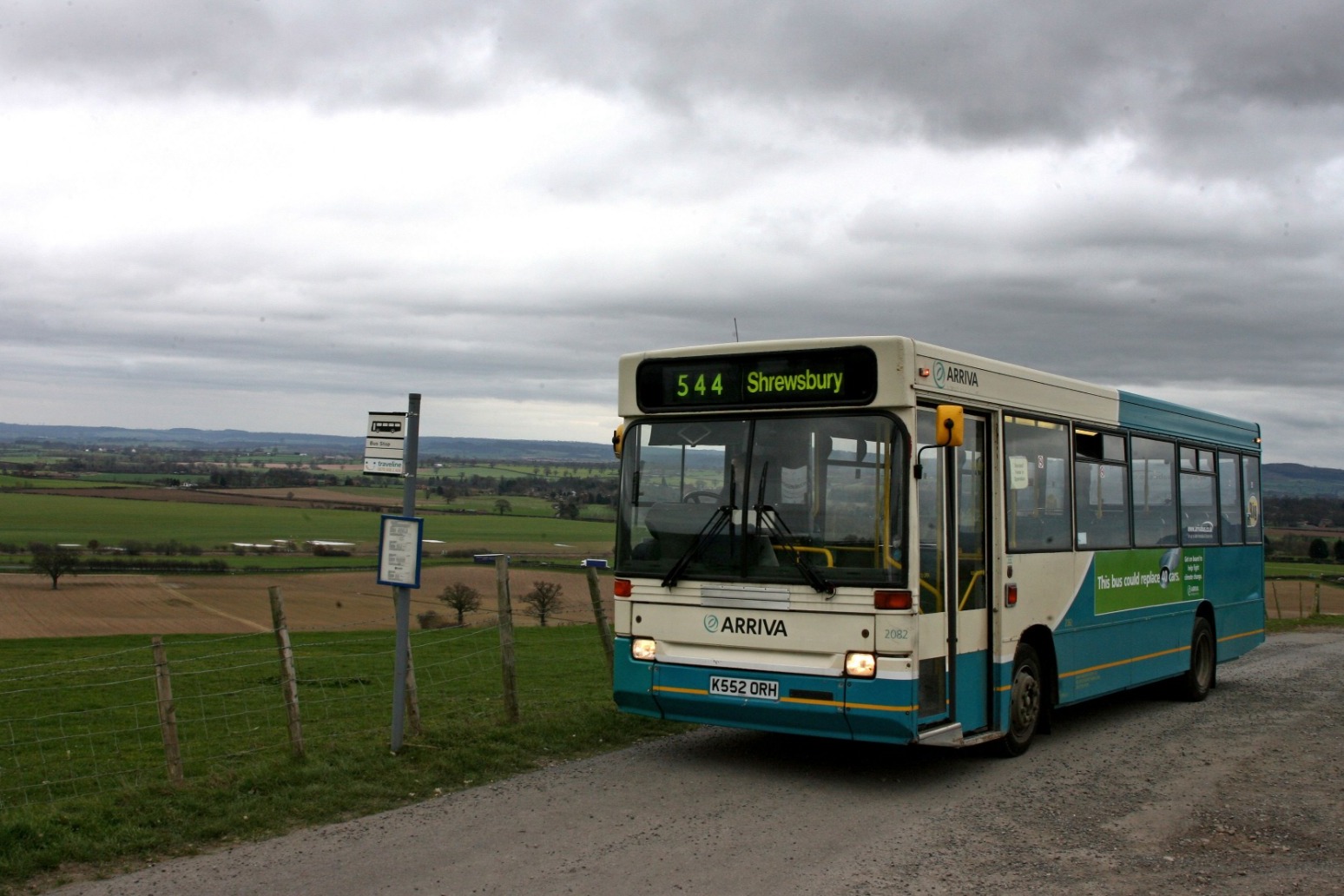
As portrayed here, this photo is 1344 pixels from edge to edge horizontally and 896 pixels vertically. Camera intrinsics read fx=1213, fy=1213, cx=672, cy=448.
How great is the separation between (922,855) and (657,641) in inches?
108

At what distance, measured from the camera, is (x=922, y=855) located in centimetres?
657

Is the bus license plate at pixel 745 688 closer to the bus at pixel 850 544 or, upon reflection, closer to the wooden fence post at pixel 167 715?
the bus at pixel 850 544

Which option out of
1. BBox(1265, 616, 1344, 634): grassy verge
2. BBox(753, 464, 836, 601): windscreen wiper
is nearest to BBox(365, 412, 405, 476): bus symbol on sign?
BBox(753, 464, 836, 601): windscreen wiper

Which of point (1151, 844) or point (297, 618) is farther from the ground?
point (1151, 844)

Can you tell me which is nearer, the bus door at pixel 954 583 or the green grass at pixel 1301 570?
the bus door at pixel 954 583

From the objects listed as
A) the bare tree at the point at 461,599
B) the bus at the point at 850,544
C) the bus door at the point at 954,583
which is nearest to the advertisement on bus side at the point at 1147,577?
the bus at the point at 850,544

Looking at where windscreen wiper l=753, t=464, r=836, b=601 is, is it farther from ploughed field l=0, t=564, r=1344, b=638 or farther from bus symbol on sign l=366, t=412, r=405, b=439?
ploughed field l=0, t=564, r=1344, b=638

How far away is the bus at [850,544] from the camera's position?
26.3 ft

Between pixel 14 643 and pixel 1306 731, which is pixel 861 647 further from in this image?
pixel 14 643

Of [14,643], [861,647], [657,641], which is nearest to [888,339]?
[861,647]

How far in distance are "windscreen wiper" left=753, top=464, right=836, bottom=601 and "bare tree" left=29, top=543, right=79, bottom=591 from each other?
59.7 meters

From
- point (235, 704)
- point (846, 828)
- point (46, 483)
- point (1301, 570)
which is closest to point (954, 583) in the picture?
point (846, 828)

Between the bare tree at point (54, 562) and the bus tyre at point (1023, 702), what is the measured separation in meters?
59.6

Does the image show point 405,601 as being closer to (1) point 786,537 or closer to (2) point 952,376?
(1) point 786,537
